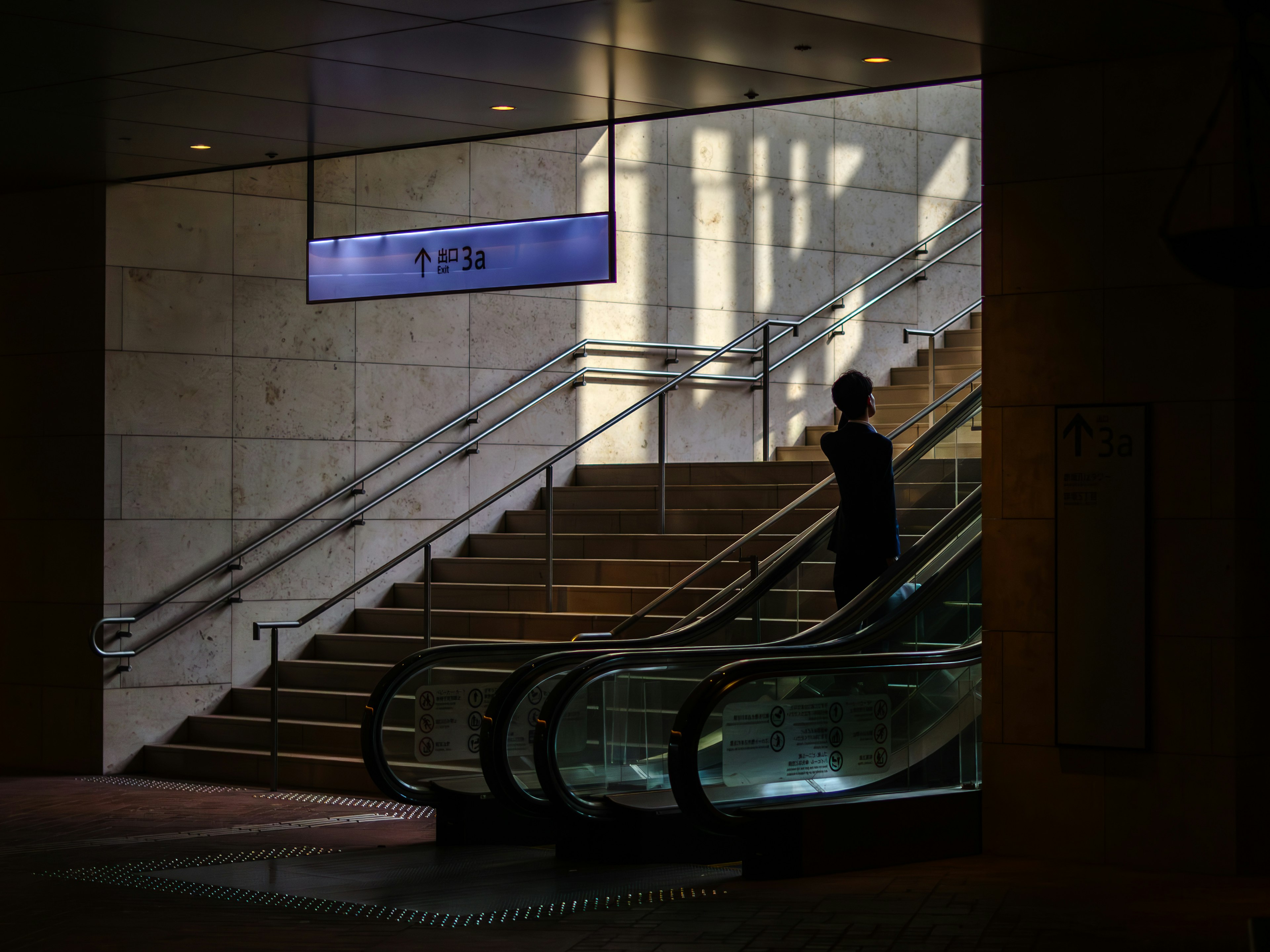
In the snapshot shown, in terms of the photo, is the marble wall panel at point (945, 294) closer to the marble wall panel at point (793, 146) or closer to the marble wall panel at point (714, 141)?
the marble wall panel at point (793, 146)

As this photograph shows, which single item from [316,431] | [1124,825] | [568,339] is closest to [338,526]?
[316,431]

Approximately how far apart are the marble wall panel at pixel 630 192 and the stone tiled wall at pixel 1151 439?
6.38m

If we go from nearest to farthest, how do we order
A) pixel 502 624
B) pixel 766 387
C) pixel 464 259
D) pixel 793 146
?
pixel 464 259 < pixel 502 624 < pixel 766 387 < pixel 793 146

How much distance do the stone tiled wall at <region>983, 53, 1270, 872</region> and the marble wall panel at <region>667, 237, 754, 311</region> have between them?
6.80m

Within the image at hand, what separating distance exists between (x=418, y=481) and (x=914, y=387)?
4648 mm

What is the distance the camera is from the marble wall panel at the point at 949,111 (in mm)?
16188

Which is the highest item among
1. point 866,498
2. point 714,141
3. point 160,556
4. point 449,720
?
point 714,141

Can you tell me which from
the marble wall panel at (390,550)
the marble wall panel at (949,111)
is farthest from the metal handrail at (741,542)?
the marble wall panel at (949,111)

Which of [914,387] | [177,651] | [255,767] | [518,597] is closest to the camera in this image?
[255,767]

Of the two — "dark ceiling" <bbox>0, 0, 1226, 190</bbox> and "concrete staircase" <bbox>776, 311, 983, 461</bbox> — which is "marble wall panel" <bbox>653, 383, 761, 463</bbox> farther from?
"dark ceiling" <bbox>0, 0, 1226, 190</bbox>

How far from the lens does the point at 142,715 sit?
37.6 ft

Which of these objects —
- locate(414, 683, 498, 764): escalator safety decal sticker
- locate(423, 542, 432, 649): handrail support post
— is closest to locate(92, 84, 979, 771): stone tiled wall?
locate(423, 542, 432, 649): handrail support post

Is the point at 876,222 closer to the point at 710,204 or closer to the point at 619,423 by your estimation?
the point at 710,204

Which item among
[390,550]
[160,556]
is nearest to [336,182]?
[390,550]
